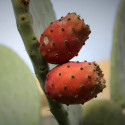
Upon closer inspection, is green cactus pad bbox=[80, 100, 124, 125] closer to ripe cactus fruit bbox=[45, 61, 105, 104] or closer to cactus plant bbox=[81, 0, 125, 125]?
cactus plant bbox=[81, 0, 125, 125]

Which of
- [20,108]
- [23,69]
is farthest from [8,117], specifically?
[23,69]

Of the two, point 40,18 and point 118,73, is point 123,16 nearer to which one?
point 118,73

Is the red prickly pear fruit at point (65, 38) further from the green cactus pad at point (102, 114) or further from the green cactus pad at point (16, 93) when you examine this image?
the green cactus pad at point (102, 114)

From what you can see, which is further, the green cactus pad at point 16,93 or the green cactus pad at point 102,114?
the green cactus pad at point 102,114

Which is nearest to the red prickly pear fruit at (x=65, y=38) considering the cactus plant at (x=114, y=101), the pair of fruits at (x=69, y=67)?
the pair of fruits at (x=69, y=67)

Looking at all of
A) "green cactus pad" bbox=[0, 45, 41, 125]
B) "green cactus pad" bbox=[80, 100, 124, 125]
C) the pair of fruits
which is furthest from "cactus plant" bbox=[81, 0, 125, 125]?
the pair of fruits

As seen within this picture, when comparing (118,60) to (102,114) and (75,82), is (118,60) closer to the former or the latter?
(102,114)
